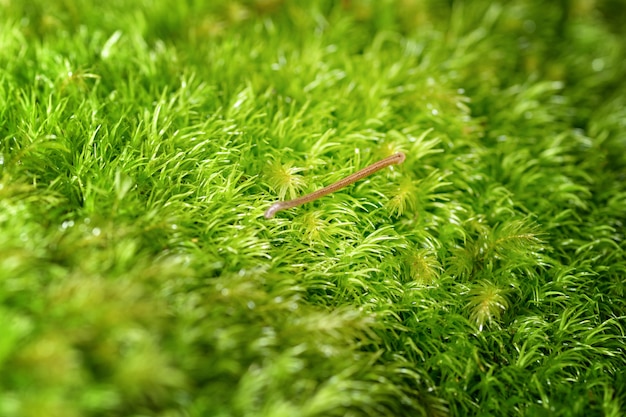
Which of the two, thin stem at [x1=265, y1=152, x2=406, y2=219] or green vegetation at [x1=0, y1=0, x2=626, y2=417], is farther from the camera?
thin stem at [x1=265, y1=152, x2=406, y2=219]

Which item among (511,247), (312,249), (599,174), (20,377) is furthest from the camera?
(599,174)

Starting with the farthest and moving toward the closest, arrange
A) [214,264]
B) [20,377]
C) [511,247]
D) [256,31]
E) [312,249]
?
1. [256,31]
2. [511,247]
3. [312,249]
4. [214,264]
5. [20,377]

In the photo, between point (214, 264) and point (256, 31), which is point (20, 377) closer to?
point (214, 264)

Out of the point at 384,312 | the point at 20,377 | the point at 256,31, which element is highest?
the point at 256,31

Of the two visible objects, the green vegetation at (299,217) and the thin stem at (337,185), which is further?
the thin stem at (337,185)

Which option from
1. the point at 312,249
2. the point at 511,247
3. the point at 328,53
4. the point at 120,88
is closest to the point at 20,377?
the point at 312,249

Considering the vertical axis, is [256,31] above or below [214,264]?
above
